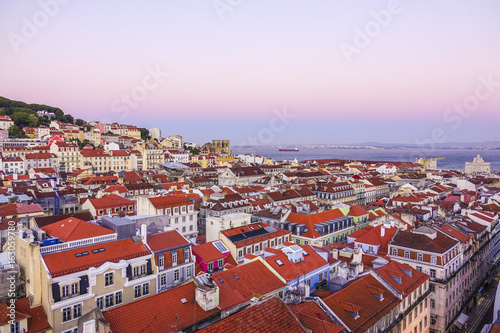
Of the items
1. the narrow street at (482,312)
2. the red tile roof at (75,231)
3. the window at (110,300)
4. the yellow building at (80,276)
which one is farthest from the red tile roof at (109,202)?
the narrow street at (482,312)

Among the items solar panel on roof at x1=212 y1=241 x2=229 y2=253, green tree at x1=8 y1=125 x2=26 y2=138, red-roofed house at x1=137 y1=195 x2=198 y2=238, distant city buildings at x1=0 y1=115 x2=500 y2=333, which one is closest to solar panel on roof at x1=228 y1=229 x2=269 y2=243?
distant city buildings at x1=0 y1=115 x2=500 y2=333

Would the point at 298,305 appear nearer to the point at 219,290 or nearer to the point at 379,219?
the point at 219,290

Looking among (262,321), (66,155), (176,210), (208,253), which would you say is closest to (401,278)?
(262,321)

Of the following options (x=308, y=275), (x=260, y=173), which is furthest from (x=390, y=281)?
(x=260, y=173)

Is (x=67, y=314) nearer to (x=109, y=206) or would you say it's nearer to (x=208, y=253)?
(x=208, y=253)

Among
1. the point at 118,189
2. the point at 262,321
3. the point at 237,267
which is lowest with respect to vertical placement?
the point at 118,189

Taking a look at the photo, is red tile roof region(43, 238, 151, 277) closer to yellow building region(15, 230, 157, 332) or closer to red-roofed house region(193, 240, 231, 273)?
yellow building region(15, 230, 157, 332)
